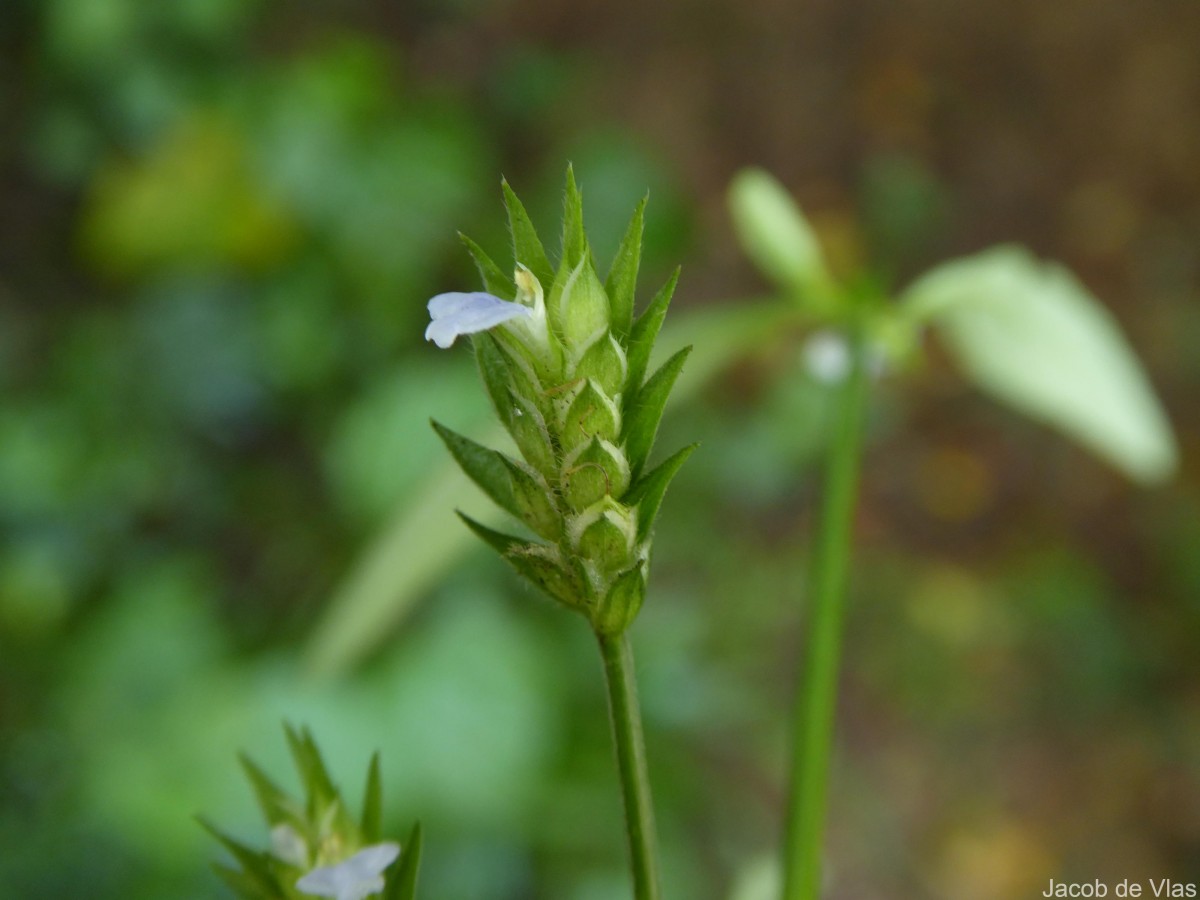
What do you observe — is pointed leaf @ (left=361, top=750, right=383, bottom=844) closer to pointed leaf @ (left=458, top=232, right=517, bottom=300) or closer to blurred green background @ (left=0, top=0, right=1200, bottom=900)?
pointed leaf @ (left=458, top=232, right=517, bottom=300)

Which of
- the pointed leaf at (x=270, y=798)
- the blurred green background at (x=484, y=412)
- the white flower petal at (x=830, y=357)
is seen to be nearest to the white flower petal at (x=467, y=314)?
the pointed leaf at (x=270, y=798)

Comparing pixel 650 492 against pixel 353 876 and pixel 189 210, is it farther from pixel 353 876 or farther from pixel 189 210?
pixel 189 210

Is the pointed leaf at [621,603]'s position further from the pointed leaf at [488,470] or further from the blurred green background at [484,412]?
the blurred green background at [484,412]

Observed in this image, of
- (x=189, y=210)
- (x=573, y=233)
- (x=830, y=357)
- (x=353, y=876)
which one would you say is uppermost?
(x=189, y=210)

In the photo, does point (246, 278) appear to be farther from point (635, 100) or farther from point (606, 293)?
point (606, 293)

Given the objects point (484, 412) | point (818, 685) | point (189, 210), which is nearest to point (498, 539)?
point (818, 685)

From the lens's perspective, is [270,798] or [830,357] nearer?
[270,798]
